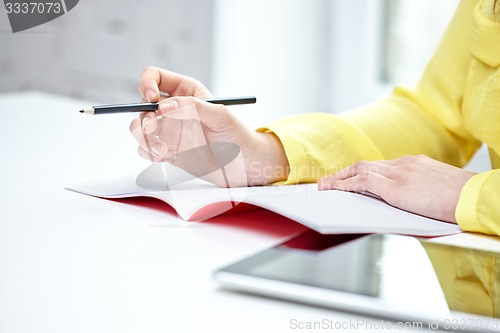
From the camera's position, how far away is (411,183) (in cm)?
67

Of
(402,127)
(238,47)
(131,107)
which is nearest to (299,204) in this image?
(131,107)

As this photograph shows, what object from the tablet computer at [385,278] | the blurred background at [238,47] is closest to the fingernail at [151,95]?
the tablet computer at [385,278]

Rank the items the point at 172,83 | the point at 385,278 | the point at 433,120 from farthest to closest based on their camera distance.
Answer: the point at 433,120 → the point at 172,83 → the point at 385,278

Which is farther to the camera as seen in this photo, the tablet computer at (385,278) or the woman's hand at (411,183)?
the woman's hand at (411,183)

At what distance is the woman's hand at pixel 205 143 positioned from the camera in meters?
0.76

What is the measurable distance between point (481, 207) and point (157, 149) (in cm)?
35

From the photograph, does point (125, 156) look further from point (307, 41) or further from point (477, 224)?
point (307, 41)

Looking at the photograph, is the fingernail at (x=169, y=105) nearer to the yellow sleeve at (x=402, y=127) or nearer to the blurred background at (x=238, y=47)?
the yellow sleeve at (x=402, y=127)

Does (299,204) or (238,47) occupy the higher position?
(299,204)

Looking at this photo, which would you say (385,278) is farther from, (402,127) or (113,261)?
(402,127)

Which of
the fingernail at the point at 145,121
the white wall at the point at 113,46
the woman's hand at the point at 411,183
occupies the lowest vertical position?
the white wall at the point at 113,46

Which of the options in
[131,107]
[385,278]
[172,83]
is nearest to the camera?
[385,278]

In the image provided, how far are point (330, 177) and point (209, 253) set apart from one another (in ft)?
0.72

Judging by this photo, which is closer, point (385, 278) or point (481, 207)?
point (385, 278)
